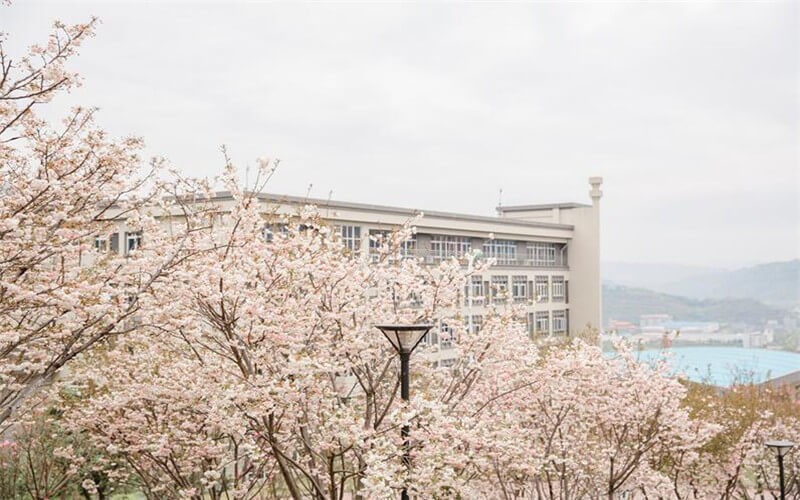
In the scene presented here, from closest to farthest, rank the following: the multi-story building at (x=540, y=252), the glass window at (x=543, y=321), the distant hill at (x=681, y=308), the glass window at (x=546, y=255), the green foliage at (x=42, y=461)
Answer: the green foliage at (x=42, y=461), the multi-story building at (x=540, y=252), the glass window at (x=543, y=321), the glass window at (x=546, y=255), the distant hill at (x=681, y=308)

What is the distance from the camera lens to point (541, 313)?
51625mm

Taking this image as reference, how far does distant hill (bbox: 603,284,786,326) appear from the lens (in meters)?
153

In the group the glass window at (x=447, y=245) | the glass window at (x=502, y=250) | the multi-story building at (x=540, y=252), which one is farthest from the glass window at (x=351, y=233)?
the glass window at (x=502, y=250)

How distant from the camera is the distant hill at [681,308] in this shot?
153 meters

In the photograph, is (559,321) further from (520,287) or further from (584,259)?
(520,287)

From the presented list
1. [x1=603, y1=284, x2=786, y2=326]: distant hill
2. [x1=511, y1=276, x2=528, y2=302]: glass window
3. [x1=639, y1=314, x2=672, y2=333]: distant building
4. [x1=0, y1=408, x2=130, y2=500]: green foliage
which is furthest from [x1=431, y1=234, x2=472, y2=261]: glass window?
[x1=603, y1=284, x2=786, y2=326]: distant hill

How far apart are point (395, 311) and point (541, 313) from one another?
4080 cm

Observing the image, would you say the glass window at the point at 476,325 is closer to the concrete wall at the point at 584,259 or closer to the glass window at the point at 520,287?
the glass window at the point at 520,287

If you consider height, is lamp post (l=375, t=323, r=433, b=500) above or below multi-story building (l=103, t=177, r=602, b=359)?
below

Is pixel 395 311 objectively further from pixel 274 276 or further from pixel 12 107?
pixel 12 107

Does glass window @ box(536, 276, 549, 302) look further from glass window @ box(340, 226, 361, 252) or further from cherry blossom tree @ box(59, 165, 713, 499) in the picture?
cherry blossom tree @ box(59, 165, 713, 499)

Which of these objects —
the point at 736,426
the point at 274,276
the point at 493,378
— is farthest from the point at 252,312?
the point at 736,426

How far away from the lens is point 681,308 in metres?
168

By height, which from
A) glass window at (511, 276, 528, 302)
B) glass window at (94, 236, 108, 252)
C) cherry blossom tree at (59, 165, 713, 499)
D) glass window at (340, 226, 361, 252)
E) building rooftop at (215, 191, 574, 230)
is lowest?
cherry blossom tree at (59, 165, 713, 499)
